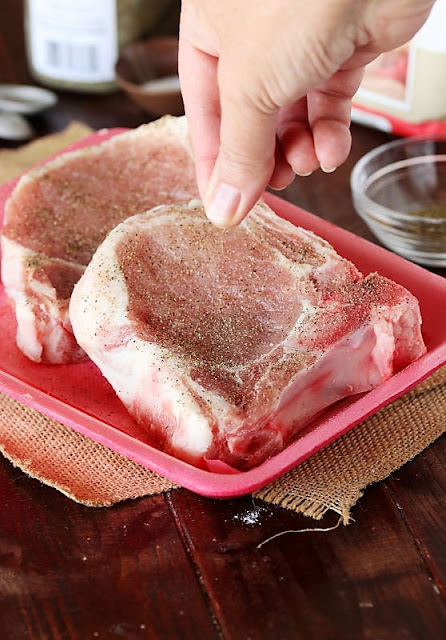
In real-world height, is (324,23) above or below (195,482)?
above

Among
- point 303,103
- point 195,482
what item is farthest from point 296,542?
point 303,103

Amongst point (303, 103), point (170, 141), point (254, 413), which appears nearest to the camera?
point (254, 413)

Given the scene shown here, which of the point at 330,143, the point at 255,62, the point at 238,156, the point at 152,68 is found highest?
the point at 255,62

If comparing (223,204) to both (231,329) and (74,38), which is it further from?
(74,38)

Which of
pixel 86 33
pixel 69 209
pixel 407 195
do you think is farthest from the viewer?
pixel 86 33

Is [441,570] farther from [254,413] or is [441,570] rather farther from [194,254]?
[194,254]

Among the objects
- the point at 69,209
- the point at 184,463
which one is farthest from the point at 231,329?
the point at 69,209
